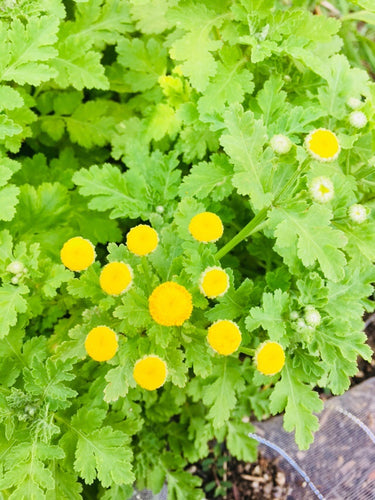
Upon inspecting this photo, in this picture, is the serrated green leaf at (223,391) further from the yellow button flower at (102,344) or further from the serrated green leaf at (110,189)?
the serrated green leaf at (110,189)

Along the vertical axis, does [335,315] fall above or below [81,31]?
below

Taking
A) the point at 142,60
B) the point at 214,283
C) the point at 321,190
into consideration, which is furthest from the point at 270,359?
the point at 142,60

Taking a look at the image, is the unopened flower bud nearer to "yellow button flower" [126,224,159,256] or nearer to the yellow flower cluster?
the yellow flower cluster

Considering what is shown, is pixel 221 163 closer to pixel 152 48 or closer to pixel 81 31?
pixel 152 48

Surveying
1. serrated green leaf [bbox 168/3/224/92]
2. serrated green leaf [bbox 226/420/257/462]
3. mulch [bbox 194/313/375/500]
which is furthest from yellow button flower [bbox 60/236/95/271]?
mulch [bbox 194/313/375/500]

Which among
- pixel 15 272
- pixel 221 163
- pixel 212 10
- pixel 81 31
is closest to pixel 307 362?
pixel 221 163

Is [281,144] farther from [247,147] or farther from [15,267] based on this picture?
[15,267]

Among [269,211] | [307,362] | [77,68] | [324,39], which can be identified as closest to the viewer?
[269,211]
